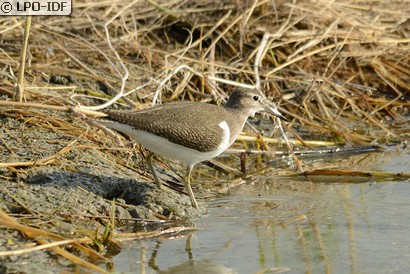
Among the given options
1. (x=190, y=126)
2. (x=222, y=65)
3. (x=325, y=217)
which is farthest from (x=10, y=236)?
(x=222, y=65)

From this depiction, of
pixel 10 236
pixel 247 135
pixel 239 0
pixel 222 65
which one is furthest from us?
pixel 239 0

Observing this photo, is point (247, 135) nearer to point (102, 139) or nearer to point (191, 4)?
point (102, 139)

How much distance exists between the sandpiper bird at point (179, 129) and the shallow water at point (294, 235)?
0.43m

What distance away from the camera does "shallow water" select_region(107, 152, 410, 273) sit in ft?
14.5

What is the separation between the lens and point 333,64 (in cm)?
870

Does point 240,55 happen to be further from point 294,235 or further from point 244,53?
point 294,235

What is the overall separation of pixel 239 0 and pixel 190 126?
3409 mm

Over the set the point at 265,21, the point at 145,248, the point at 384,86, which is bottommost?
the point at 145,248

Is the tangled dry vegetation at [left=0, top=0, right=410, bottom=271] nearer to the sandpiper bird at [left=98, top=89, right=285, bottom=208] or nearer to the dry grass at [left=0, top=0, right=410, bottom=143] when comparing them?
the dry grass at [left=0, top=0, right=410, bottom=143]

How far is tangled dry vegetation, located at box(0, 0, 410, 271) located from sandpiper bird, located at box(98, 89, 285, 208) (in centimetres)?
128

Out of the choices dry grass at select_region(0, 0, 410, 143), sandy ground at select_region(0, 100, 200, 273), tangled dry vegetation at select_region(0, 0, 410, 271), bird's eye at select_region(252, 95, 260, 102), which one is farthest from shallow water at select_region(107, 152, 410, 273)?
dry grass at select_region(0, 0, 410, 143)

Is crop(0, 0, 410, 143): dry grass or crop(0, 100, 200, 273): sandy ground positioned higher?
crop(0, 0, 410, 143): dry grass

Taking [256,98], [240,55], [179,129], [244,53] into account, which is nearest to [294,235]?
[179,129]

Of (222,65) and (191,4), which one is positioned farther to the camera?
(191,4)
